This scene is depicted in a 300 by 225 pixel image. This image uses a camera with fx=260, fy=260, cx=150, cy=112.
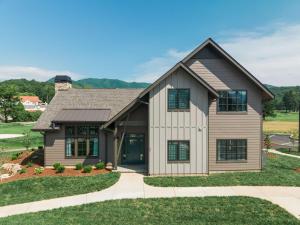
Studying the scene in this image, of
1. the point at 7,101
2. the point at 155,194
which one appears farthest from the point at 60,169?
the point at 7,101

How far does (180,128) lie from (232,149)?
4.61 meters

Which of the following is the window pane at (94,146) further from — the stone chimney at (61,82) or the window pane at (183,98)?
Answer: the window pane at (183,98)

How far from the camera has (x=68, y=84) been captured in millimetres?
26031

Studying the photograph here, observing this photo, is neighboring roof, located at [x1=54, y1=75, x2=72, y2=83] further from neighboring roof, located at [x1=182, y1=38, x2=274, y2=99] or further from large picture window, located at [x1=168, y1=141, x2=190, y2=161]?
large picture window, located at [x1=168, y1=141, x2=190, y2=161]

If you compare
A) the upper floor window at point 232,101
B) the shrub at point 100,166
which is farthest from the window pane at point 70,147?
the upper floor window at point 232,101

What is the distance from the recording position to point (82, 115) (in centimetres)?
2103

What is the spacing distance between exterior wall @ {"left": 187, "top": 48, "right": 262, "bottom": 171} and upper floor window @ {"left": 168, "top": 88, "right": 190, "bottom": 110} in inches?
92.0

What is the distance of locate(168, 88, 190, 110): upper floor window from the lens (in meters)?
18.2

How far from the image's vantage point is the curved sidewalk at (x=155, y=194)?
13062mm

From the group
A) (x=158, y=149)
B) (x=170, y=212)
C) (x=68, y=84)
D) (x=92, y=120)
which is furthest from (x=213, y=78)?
(x=68, y=84)

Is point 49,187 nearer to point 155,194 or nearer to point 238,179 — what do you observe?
point 155,194

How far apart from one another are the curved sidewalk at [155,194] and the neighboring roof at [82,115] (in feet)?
19.9

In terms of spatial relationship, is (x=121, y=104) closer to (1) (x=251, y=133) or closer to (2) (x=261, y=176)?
(1) (x=251, y=133)

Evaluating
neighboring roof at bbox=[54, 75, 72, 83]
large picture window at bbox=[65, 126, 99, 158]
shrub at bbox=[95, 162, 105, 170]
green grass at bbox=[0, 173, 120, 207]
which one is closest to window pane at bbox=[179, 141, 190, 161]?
green grass at bbox=[0, 173, 120, 207]
